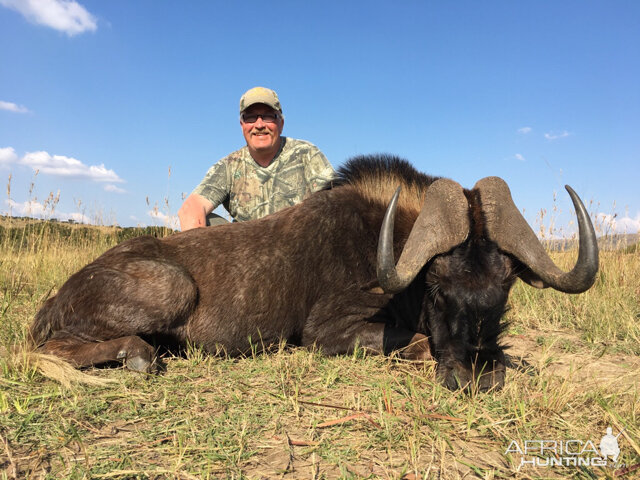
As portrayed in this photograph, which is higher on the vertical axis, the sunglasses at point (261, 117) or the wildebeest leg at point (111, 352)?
the sunglasses at point (261, 117)

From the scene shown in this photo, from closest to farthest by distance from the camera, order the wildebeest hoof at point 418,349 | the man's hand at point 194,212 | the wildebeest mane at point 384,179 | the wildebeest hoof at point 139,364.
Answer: the wildebeest hoof at point 139,364 → the wildebeest hoof at point 418,349 → the wildebeest mane at point 384,179 → the man's hand at point 194,212

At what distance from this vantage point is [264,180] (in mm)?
6543

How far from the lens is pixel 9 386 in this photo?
9.26 feet

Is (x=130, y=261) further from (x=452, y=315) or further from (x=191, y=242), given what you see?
(x=452, y=315)

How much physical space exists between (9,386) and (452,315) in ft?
9.59

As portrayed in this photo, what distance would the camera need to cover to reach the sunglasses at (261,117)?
6403 mm

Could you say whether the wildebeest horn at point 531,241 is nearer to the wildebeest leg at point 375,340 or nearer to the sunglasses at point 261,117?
the wildebeest leg at point 375,340

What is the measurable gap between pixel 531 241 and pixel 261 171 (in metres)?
4.31

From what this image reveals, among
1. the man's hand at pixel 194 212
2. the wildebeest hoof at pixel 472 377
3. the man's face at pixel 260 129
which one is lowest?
the wildebeest hoof at pixel 472 377

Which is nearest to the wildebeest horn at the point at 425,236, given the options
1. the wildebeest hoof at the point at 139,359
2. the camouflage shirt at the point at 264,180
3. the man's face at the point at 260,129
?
the wildebeest hoof at the point at 139,359

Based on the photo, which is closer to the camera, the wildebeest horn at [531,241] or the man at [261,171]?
the wildebeest horn at [531,241]

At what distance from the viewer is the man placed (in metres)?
6.37

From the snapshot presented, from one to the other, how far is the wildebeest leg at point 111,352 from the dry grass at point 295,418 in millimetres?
98

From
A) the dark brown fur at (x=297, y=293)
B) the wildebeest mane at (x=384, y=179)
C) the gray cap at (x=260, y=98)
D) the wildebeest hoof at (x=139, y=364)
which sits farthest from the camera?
the gray cap at (x=260, y=98)
